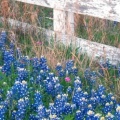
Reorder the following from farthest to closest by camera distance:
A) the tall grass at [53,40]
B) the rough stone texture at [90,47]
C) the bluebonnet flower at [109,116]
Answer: the rough stone texture at [90,47] < the tall grass at [53,40] < the bluebonnet flower at [109,116]

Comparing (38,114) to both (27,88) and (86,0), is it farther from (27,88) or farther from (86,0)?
(86,0)

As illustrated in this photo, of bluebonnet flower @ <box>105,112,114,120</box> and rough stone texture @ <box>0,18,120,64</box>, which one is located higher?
bluebonnet flower @ <box>105,112,114,120</box>

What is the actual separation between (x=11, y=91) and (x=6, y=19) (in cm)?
258

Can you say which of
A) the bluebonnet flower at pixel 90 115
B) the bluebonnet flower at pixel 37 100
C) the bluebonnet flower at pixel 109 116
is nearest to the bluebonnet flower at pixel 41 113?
the bluebonnet flower at pixel 37 100

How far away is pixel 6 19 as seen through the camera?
686 centimetres

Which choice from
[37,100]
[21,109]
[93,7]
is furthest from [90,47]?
[21,109]

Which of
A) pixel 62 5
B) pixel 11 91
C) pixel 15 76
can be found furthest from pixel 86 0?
pixel 11 91

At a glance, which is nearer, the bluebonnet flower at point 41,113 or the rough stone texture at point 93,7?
the bluebonnet flower at point 41,113

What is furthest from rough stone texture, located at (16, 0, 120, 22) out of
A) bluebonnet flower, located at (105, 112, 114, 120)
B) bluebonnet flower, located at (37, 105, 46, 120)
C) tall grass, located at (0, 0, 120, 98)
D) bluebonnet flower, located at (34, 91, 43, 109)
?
bluebonnet flower, located at (37, 105, 46, 120)

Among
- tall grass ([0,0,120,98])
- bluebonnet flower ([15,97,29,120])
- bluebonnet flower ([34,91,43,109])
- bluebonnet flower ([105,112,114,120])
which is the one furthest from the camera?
tall grass ([0,0,120,98])

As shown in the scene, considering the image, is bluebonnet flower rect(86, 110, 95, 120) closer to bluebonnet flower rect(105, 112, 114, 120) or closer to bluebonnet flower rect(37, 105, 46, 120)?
bluebonnet flower rect(105, 112, 114, 120)

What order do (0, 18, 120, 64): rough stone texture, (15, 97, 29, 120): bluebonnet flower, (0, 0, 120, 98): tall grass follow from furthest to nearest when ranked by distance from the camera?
(0, 18, 120, 64): rough stone texture → (0, 0, 120, 98): tall grass → (15, 97, 29, 120): bluebonnet flower

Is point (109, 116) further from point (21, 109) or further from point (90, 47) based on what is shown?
point (90, 47)

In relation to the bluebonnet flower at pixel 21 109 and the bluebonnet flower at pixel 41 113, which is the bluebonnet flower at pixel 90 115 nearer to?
the bluebonnet flower at pixel 41 113
